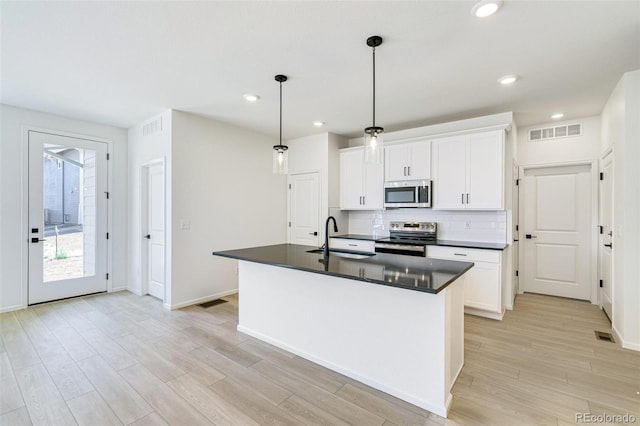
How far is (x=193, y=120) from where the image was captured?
4246 millimetres

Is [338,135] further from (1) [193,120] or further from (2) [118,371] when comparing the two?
(2) [118,371]

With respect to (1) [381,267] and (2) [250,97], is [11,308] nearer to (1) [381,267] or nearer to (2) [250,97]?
(2) [250,97]

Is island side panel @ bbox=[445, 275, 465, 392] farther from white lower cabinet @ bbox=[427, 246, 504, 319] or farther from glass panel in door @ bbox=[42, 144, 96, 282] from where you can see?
glass panel in door @ bbox=[42, 144, 96, 282]

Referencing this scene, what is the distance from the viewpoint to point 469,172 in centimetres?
397

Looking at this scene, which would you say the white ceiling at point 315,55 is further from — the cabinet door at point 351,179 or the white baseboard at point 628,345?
the white baseboard at point 628,345

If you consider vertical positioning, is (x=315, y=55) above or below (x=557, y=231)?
above

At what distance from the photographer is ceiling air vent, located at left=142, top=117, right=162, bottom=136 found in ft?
13.9

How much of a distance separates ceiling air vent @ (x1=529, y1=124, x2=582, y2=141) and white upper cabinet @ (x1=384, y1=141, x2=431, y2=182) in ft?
5.92

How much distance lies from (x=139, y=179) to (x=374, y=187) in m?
3.79

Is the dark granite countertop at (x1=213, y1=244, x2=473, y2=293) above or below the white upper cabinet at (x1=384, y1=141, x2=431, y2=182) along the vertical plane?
below

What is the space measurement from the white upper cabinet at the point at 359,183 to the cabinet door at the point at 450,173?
897mm

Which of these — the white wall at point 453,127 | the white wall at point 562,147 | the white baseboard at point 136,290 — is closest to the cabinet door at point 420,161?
the white wall at point 453,127

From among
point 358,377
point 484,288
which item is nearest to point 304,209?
point 484,288

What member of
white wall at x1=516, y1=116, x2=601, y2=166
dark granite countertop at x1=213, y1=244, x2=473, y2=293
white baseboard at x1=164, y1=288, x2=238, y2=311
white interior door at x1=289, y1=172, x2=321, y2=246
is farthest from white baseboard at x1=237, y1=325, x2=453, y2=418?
white wall at x1=516, y1=116, x2=601, y2=166
